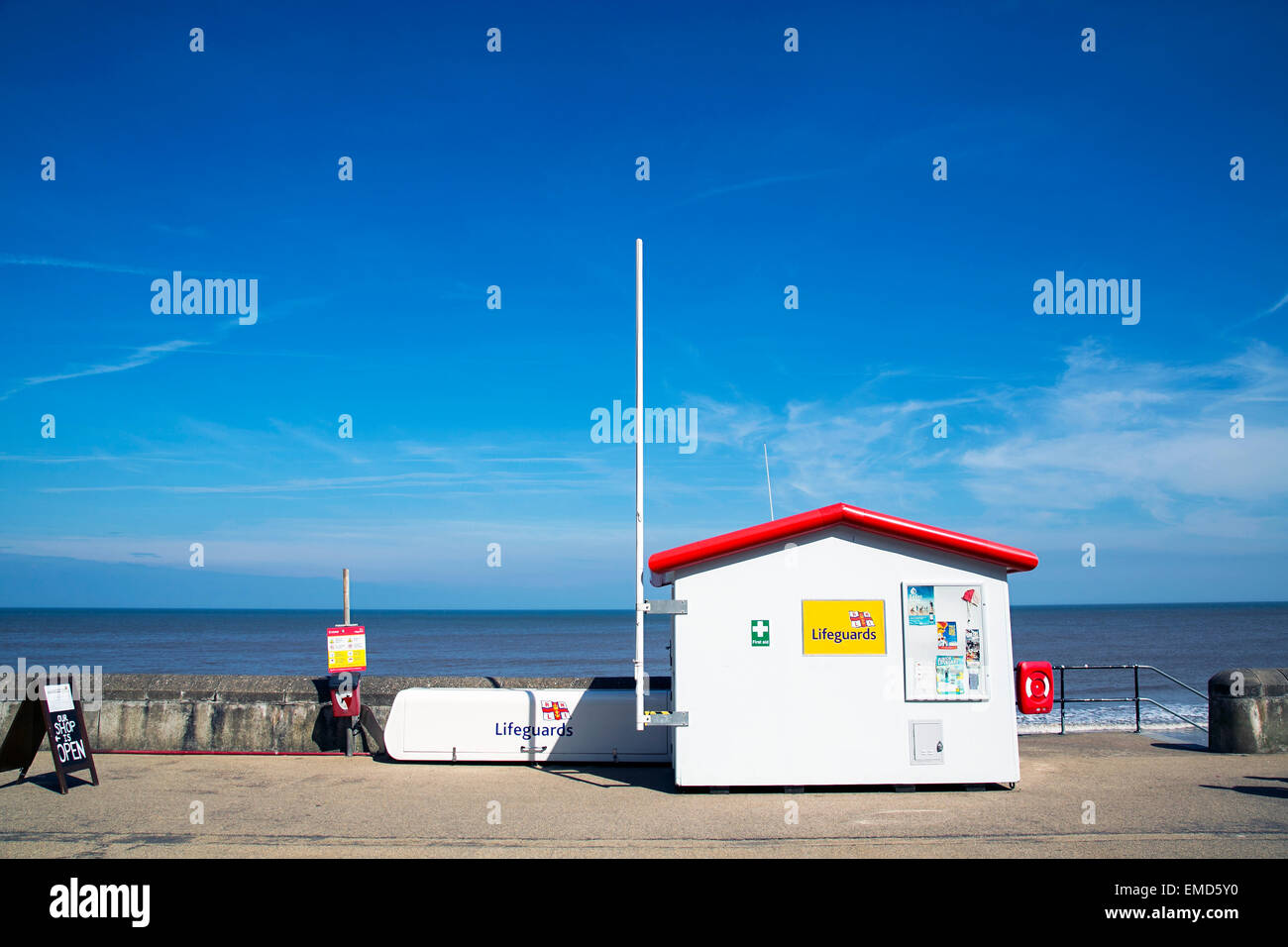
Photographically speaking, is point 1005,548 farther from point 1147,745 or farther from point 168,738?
point 168,738

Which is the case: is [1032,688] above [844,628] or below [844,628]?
below

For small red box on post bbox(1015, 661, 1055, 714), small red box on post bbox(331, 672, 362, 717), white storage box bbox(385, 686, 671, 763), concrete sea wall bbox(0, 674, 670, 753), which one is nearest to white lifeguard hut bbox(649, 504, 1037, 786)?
small red box on post bbox(1015, 661, 1055, 714)

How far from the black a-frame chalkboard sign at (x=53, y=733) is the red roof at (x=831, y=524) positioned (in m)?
6.69

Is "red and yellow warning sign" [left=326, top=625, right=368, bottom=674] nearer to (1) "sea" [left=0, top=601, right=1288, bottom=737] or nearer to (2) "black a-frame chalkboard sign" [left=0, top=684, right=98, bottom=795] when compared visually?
(2) "black a-frame chalkboard sign" [left=0, top=684, right=98, bottom=795]

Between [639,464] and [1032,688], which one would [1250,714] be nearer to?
[1032,688]

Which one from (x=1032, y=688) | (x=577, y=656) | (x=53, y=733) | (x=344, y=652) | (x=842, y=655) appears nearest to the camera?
(x=53, y=733)

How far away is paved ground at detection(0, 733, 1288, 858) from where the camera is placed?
25.0 ft

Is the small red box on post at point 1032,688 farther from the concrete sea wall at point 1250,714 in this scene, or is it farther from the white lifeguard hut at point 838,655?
the concrete sea wall at point 1250,714

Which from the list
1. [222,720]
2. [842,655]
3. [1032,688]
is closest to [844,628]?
[842,655]

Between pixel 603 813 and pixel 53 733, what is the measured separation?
6124 millimetres

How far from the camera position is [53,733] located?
996 centimetres

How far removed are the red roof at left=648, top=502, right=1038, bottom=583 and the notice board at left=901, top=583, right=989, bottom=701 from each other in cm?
47

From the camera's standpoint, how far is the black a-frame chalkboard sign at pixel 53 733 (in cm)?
1006

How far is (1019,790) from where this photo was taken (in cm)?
998
